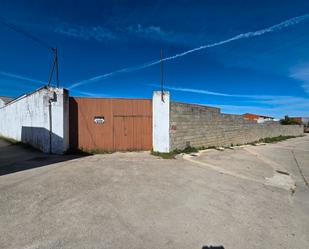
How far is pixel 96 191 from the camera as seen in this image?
3.94 m

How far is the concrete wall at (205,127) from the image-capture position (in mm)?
8984

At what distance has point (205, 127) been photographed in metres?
10.8

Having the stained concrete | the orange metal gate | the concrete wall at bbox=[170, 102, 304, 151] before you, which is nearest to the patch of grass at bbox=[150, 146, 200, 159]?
the concrete wall at bbox=[170, 102, 304, 151]

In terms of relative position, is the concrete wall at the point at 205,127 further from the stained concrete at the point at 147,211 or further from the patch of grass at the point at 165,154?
the stained concrete at the point at 147,211

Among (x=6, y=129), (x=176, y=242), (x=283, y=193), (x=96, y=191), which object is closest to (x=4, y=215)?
(x=96, y=191)

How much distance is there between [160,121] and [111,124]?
2.36 meters

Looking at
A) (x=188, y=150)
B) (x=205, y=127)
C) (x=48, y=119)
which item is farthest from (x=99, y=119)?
(x=205, y=127)

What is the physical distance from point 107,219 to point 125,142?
6.09m

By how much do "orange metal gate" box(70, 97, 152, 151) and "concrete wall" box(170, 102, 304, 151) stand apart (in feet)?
4.40

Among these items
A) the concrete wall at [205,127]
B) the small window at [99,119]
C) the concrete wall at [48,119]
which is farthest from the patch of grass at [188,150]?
the concrete wall at [48,119]

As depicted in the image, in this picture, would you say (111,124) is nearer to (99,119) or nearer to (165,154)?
(99,119)

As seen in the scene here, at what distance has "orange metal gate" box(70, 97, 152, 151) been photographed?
8492 millimetres

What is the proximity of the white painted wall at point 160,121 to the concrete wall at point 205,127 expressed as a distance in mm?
248

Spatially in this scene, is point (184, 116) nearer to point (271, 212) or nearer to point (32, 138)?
point (271, 212)
